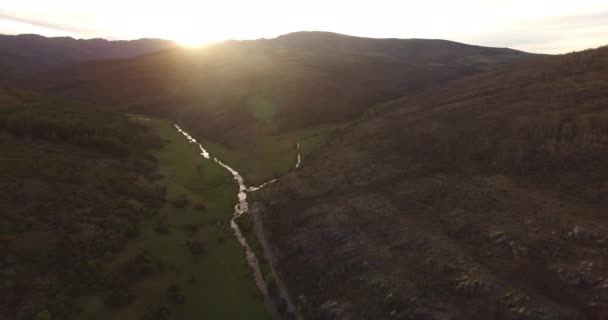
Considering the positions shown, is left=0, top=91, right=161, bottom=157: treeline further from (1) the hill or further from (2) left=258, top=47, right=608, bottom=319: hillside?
(2) left=258, top=47, right=608, bottom=319: hillside

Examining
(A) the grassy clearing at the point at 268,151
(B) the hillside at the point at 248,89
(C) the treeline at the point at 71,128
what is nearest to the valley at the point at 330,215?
(C) the treeline at the point at 71,128

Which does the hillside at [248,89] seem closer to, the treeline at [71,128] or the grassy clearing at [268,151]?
the grassy clearing at [268,151]

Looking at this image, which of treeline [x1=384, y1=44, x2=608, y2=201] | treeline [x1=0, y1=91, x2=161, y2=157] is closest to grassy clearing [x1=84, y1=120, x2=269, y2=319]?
treeline [x1=0, y1=91, x2=161, y2=157]

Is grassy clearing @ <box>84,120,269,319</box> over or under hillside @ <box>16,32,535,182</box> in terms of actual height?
under

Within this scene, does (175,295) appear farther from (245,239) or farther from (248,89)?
(248,89)

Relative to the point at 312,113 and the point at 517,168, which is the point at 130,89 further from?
the point at 517,168

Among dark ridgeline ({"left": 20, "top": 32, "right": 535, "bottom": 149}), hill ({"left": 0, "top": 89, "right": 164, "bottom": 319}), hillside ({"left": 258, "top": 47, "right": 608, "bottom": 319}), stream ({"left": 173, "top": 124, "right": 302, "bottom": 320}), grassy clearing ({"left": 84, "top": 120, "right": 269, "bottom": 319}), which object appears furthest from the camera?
dark ridgeline ({"left": 20, "top": 32, "right": 535, "bottom": 149})
